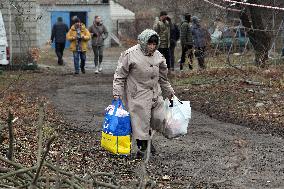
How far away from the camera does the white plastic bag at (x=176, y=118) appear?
9070 mm

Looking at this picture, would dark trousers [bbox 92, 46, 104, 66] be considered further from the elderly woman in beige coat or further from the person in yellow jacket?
the elderly woman in beige coat

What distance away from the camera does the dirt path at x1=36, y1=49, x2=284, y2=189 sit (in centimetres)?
741

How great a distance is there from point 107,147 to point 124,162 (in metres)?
0.38

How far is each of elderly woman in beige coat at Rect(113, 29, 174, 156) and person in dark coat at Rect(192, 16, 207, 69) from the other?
29.9 ft

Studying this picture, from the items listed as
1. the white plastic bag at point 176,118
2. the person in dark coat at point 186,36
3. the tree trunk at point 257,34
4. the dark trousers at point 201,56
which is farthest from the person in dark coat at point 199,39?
the white plastic bag at point 176,118

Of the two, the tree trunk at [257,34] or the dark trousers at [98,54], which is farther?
the dark trousers at [98,54]

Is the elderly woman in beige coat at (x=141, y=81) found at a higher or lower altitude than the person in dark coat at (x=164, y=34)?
higher

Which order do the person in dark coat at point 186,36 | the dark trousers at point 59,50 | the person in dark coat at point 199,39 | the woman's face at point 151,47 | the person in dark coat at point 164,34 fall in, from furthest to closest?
the dark trousers at point 59,50, the person in dark coat at point 186,36, the person in dark coat at point 164,34, the person in dark coat at point 199,39, the woman's face at point 151,47

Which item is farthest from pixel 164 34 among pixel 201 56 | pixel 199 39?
pixel 199 39

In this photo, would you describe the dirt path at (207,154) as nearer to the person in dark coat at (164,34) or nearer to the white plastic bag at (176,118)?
the white plastic bag at (176,118)

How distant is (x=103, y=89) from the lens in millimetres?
17234

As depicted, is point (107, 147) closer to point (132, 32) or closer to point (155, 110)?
point (155, 110)

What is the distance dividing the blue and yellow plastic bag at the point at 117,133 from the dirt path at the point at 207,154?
0.17m

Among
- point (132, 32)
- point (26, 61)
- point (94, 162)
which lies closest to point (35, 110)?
point (94, 162)
